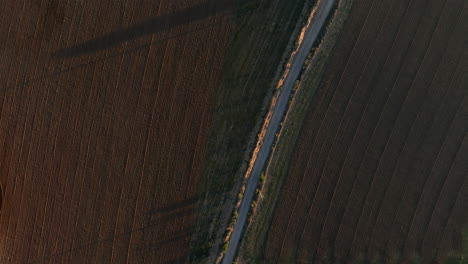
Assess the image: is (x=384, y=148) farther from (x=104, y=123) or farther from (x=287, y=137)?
(x=104, y=123)

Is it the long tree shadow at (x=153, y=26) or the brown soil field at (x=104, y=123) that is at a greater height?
the long tree shadow at (x=153, y=26)

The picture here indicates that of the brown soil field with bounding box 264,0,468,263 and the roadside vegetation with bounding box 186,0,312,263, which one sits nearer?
the roadside vegetation with bounding box 186,0,312,263

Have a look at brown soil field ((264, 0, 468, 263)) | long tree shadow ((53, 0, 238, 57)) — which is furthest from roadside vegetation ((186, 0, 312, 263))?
brown soil field ((264, 0, 468, 263))

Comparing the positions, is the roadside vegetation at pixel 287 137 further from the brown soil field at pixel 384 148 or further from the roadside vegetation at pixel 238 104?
the roadside vegetation at pixel 238 104

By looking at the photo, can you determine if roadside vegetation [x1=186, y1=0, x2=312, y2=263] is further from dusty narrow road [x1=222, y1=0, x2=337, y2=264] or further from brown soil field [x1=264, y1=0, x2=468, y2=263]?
brown soil field [x1=264, y1=0, x2=468, y2=263]

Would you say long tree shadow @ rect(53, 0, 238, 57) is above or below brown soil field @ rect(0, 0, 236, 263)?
above

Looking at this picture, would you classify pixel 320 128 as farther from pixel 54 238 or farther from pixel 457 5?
pixel 54 238

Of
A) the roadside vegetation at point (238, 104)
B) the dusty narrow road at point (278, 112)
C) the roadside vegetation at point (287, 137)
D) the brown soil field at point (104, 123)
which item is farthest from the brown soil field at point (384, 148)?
the brown soil field at point (104, 123)

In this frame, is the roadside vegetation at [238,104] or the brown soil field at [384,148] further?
the brown soil field at [384,148]
